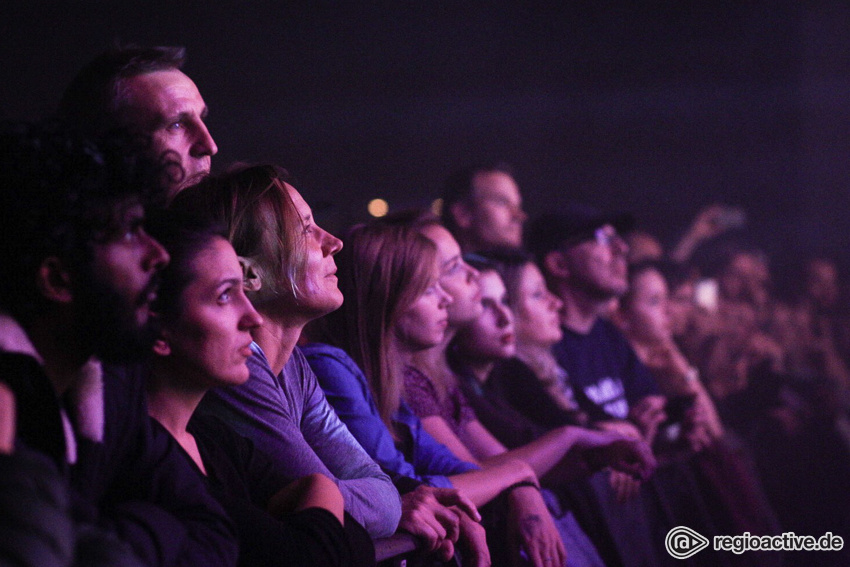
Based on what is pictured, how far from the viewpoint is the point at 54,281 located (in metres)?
1.09

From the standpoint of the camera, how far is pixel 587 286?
12.1ft

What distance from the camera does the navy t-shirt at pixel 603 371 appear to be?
3.38 m

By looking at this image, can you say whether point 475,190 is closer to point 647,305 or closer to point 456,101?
point 647,305

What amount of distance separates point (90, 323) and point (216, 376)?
30 cm

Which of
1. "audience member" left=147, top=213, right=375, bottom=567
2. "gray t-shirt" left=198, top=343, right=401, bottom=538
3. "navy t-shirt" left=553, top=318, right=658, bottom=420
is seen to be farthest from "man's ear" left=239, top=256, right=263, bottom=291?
"navy t-shirt" left=553, top=318, right=658, bottom=420

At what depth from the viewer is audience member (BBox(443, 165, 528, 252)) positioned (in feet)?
12.6

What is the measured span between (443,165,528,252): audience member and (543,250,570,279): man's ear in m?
0.17

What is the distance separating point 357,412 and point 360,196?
24.9ft

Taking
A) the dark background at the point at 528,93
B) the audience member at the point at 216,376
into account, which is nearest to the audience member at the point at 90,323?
the audience member at the point at 216,376

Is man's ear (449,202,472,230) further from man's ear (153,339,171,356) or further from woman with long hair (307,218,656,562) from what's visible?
man's ear (153,339,171,356)

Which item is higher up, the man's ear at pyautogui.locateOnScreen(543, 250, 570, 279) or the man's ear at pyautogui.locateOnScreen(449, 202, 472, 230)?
the man's ear at pyautogui.locateOnScreen(449, 202, 472, 230)

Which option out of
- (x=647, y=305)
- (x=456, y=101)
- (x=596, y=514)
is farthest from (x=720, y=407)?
(x=456, y=101)

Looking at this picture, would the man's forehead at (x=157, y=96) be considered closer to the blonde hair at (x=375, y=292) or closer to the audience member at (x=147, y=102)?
the audience member at (x=147, y=102)

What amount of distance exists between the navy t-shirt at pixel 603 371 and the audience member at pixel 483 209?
0.56 meters
